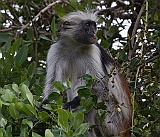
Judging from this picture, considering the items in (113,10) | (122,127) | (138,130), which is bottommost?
(122,127)

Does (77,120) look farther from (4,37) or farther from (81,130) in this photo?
(4,37)

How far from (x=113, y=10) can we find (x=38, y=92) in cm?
187

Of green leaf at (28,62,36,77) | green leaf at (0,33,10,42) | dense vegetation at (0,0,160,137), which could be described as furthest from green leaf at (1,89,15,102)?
green leaf at (0,33,10,42)

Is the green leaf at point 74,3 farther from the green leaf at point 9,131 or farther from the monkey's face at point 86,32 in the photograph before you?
the green leaf at point 9,131

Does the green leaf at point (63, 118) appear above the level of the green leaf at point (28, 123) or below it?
above

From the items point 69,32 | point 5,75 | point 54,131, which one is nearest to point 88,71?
point 69,32

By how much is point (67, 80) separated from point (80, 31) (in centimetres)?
207

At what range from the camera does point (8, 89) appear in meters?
4.05

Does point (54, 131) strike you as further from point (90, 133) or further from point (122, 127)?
point (122, 127)

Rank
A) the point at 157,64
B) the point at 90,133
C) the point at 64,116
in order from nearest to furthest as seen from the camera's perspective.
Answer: the point at 64,116 → the point at 157,64 → the point at 90,133

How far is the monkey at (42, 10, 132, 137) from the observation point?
5.52 metres

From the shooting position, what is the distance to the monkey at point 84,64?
18.1ft

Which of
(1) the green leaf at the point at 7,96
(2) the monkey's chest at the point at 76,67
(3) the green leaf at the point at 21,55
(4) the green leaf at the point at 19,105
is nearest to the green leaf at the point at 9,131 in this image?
(4) the green leaf at the point at 19,105

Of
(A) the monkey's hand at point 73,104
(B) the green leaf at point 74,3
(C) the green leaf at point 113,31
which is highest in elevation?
(B) the green leaf at point 74,3
